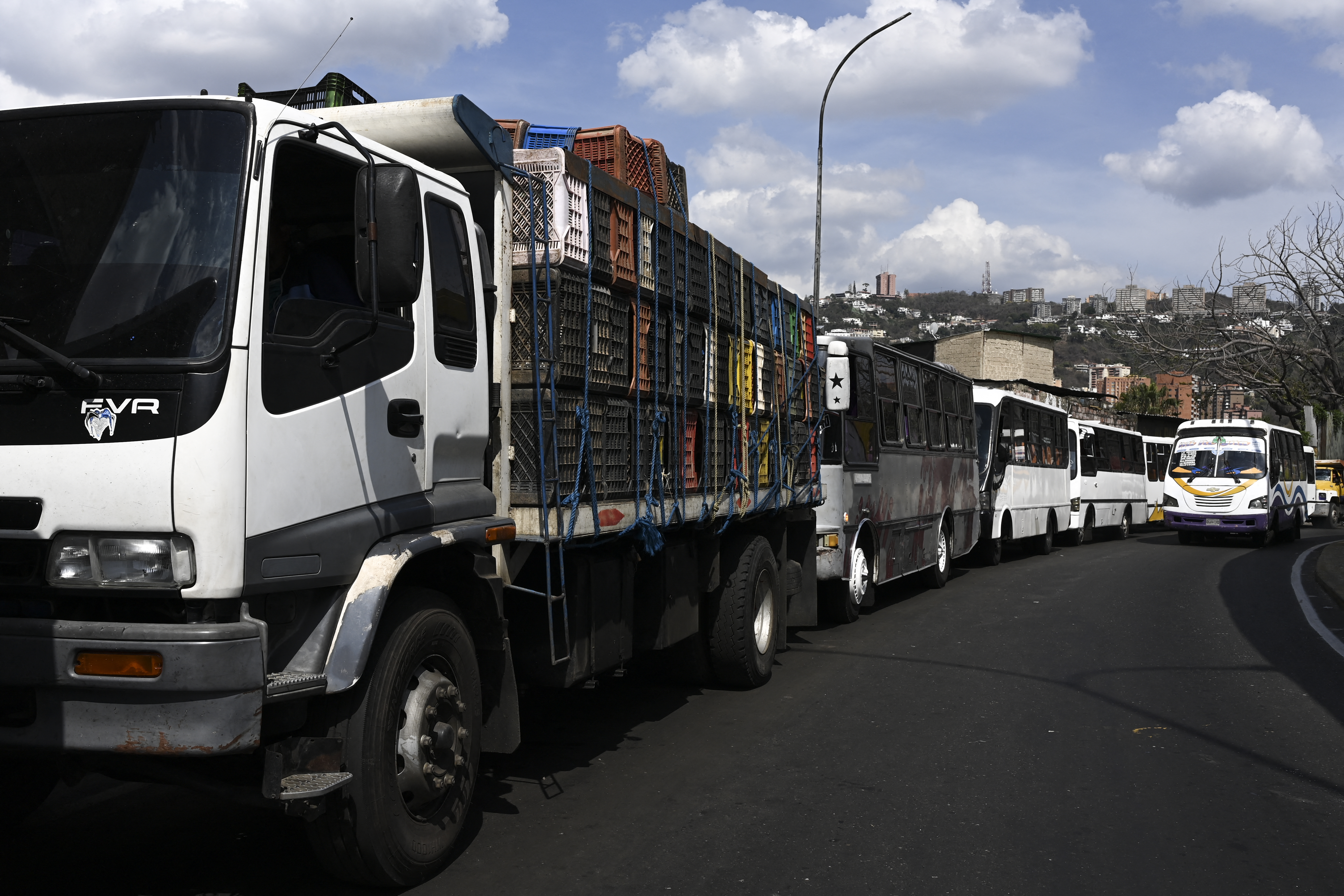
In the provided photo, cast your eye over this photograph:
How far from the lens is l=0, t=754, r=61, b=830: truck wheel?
4.58 metres

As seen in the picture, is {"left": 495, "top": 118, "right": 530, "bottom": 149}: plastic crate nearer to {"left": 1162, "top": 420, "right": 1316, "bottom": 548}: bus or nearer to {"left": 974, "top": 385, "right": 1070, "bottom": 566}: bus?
{"left": 974, "top": 385, "right": 1070, "bottom": 566}: bus

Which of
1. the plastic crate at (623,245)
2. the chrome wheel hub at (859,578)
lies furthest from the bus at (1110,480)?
the plastic crate at (623,245)

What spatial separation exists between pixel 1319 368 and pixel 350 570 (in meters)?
26.2

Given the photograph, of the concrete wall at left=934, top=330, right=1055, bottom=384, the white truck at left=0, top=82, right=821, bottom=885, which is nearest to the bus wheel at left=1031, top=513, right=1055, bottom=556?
the white truck at left=0, top=82, right=821, bottom=885

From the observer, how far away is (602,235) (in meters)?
5.34

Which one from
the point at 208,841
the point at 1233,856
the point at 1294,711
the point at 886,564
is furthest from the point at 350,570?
the point at 886,564

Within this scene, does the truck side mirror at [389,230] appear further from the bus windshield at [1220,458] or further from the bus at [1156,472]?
the bus at [1156,472]

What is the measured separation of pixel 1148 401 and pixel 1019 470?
70540mm

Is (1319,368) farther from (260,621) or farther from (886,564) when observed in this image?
(260,621)

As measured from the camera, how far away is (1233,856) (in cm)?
482

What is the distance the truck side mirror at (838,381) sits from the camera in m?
9.71

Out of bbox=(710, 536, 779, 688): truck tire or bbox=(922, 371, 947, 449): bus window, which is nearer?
bbox=(710, 536, 779, 688): truck tire

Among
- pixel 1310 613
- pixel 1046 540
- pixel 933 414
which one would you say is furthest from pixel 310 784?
pixel 1046 540

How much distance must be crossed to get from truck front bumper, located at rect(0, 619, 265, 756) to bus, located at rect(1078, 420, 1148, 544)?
24.0m
